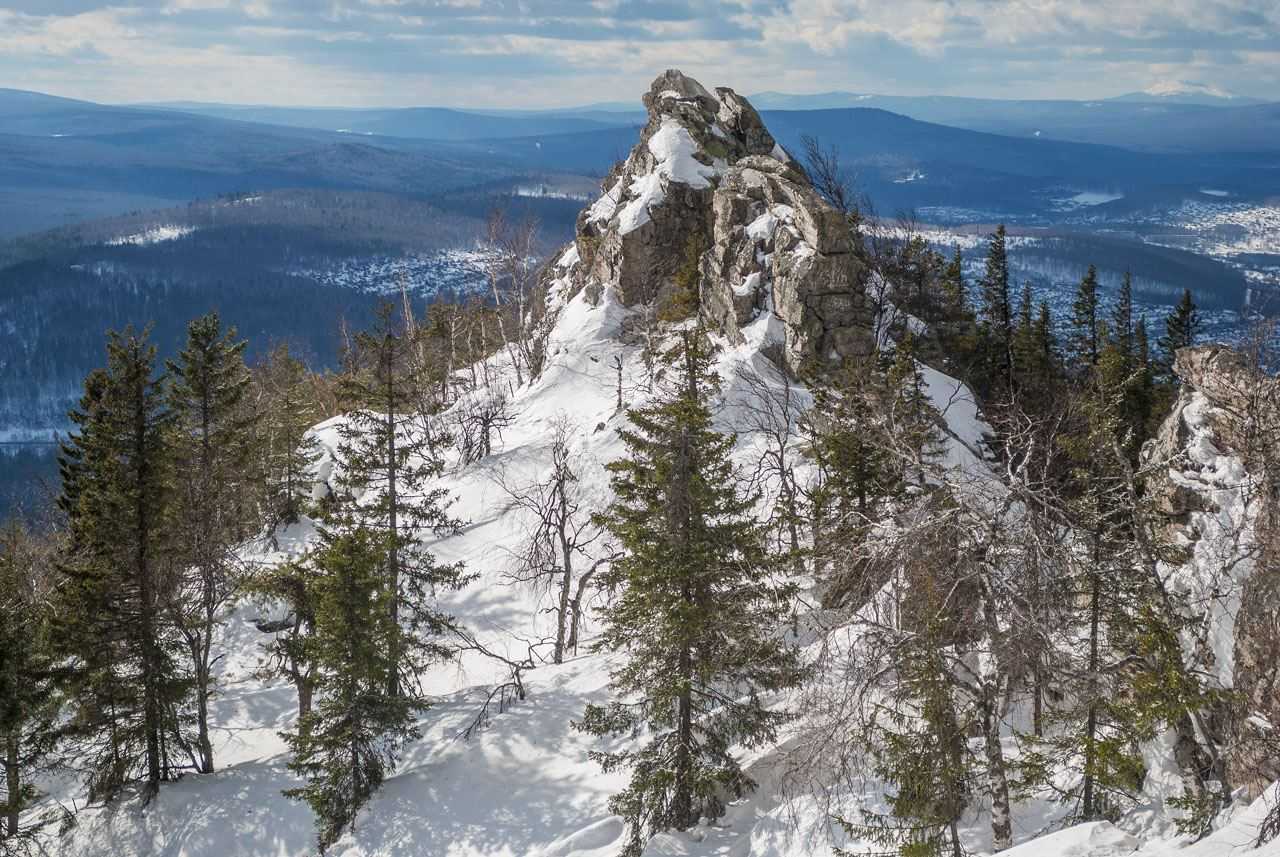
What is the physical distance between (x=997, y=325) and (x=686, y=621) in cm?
3633

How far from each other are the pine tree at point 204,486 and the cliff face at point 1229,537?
22051 millimetres

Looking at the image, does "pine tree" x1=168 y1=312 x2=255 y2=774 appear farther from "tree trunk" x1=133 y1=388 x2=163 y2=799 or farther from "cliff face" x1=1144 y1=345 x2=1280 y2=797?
"cliff face" x1=1144 y1=345 x2=1280 y2=797

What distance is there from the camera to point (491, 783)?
21922mm

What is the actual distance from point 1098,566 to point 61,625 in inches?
924

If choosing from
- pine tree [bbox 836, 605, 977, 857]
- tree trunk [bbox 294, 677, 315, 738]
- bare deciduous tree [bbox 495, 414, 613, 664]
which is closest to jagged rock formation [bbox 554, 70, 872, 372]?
bare deciduous tree [bbox 495, 414, 613, 664]

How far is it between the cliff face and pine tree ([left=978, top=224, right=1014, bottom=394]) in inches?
990

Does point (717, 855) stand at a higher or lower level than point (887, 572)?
lower

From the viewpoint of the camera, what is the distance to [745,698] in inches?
845

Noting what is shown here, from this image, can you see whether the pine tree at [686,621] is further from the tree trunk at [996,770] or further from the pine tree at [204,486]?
the pine tree at [204,486]

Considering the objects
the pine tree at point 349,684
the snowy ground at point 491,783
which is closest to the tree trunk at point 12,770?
the snowy ground at point 491,783

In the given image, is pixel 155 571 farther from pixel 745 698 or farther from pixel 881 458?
pixel 881 458

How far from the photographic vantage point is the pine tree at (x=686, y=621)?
16359mm

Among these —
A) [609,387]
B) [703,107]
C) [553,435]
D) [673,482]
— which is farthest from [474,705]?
[703,107]

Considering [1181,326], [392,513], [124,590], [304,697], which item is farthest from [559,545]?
[1181,326]
